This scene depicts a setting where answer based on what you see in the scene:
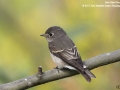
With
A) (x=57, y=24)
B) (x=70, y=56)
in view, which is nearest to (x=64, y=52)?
(x=70, y=56)

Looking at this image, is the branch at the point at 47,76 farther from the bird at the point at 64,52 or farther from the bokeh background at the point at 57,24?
the bokeh background at the point at 57,24

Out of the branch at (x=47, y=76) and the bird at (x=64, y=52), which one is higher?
the branch at (x=47, y=76)

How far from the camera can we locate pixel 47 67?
2840 millimetres

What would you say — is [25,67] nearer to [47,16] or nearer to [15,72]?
[15,72]

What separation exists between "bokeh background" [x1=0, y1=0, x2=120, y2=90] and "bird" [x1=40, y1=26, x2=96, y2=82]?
62 mm

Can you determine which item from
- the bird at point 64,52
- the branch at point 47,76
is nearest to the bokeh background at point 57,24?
the bird at point 64,52

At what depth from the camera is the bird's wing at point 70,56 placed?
243cm

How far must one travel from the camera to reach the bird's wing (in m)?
2.43

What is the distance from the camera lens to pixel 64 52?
2676 mm

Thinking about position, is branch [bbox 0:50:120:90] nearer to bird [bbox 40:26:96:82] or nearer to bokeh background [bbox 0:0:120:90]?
bird [bbox 40:26:96:82]

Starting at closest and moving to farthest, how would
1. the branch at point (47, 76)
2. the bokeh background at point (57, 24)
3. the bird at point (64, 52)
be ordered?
1. the branch at point (47, 76)
2. the bird at point (64, 52)
3. the bokeh background at point (57, 24)

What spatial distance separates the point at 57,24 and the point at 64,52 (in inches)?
14.7

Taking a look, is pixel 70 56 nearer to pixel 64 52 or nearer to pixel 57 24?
pixel 64 52

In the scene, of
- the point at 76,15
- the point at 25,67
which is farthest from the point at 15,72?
the point at 76,15
